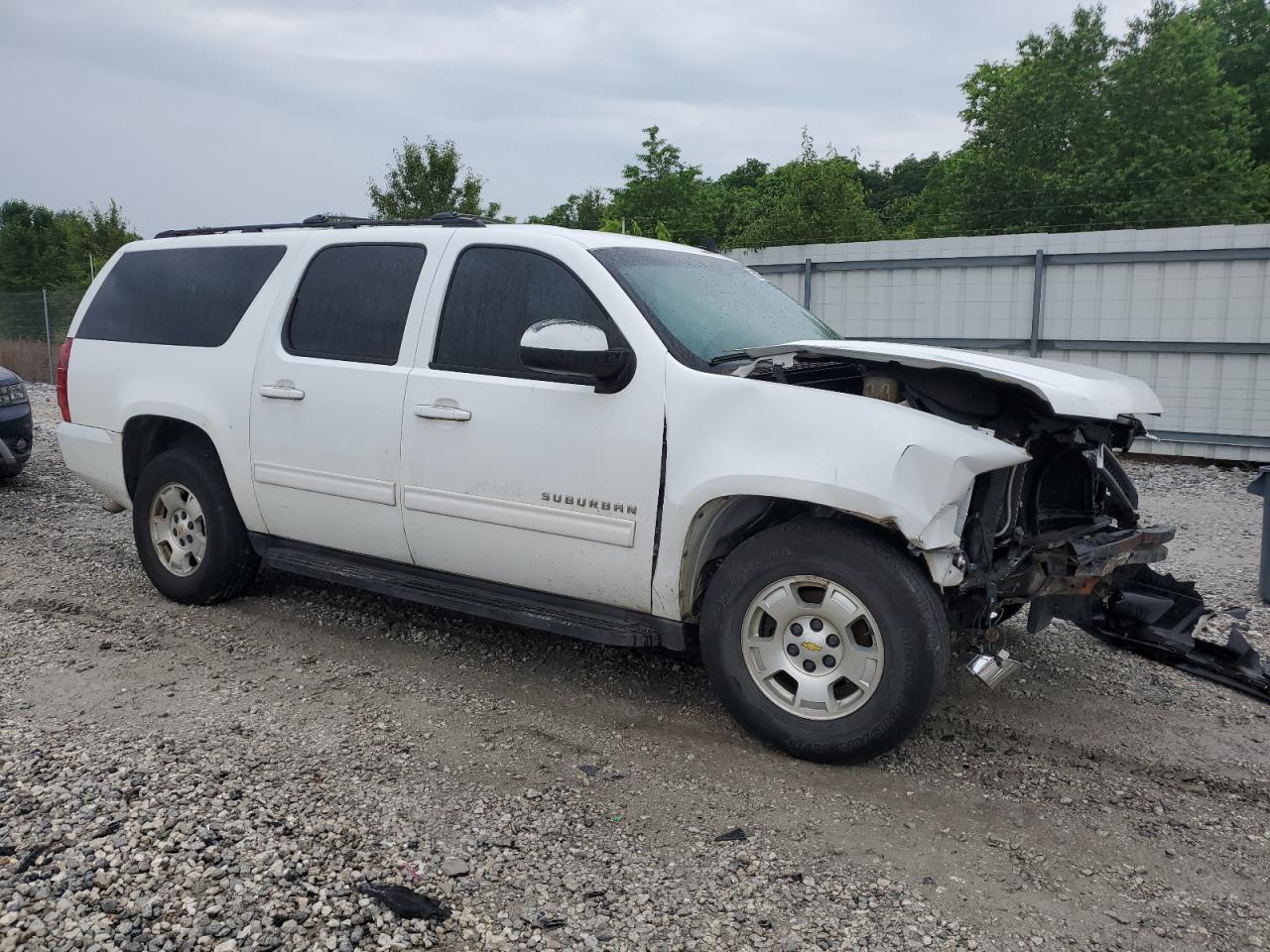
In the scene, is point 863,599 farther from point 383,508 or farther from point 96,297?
point 96,297

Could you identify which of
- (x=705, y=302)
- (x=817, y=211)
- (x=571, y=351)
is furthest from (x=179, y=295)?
(x=817, y=211)

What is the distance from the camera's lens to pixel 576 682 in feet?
15.1

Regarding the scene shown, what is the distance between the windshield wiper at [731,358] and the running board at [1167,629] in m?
1.61

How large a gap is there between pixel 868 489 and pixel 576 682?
5.84 ft

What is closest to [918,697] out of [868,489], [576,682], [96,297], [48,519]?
[868,489]

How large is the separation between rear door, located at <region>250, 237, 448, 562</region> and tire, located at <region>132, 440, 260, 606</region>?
1.19 feet

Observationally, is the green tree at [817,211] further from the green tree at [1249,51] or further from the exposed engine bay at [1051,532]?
the green tree at [1249,51]

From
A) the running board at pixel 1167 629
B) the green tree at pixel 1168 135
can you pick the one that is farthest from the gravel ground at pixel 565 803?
the green tree at pixel 1168 135

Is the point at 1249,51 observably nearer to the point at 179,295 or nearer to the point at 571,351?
the point at 179,295

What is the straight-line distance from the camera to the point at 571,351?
150 inches

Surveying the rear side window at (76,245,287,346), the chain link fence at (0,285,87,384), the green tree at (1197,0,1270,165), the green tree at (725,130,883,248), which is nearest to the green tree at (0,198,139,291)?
the chain link fence at (0,285,87,384)

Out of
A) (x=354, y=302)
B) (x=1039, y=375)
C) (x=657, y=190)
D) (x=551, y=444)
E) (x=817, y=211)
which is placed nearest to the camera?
(x=1039, y=375)

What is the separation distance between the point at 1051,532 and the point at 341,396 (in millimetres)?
3086

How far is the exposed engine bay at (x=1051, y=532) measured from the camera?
3.71 metres
